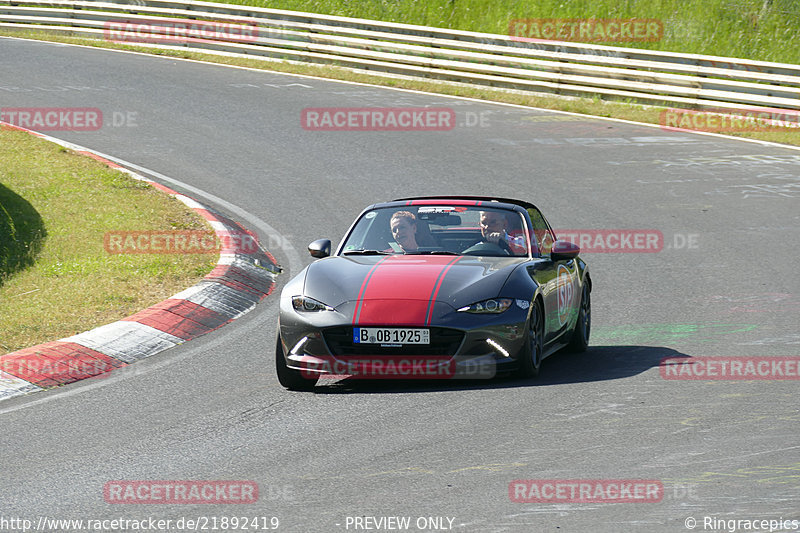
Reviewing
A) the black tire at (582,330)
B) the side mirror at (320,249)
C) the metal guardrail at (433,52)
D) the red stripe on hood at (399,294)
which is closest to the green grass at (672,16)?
the metal guardrail at (433,52)

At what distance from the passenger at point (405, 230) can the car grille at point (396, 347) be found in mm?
1410

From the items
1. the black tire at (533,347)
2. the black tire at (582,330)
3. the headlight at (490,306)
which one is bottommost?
the black tire at (582,330)

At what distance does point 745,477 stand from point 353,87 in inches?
774

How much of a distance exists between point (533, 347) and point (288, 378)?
1775 millimetres

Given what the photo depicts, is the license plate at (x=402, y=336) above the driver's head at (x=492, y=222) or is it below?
below

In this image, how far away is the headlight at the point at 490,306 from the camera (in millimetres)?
8000

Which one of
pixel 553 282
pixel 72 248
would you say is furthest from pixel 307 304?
pixel 72 248

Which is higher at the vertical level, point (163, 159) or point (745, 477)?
point (745, 477)

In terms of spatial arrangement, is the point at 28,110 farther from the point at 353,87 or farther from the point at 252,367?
the point at 252,367

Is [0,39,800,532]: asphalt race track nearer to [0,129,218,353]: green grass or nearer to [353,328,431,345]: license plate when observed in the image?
[353,328,431,345]: license plate

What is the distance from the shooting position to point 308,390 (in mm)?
8133

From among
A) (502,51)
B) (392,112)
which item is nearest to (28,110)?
(392,112)

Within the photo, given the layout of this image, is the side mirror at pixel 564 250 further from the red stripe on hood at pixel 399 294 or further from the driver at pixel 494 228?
the red stripe on hood at pixel 399 294

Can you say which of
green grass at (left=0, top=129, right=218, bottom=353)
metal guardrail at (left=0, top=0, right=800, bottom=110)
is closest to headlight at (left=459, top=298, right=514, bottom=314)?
green grass at (left=0, top=129, right=218, bottom=353)
